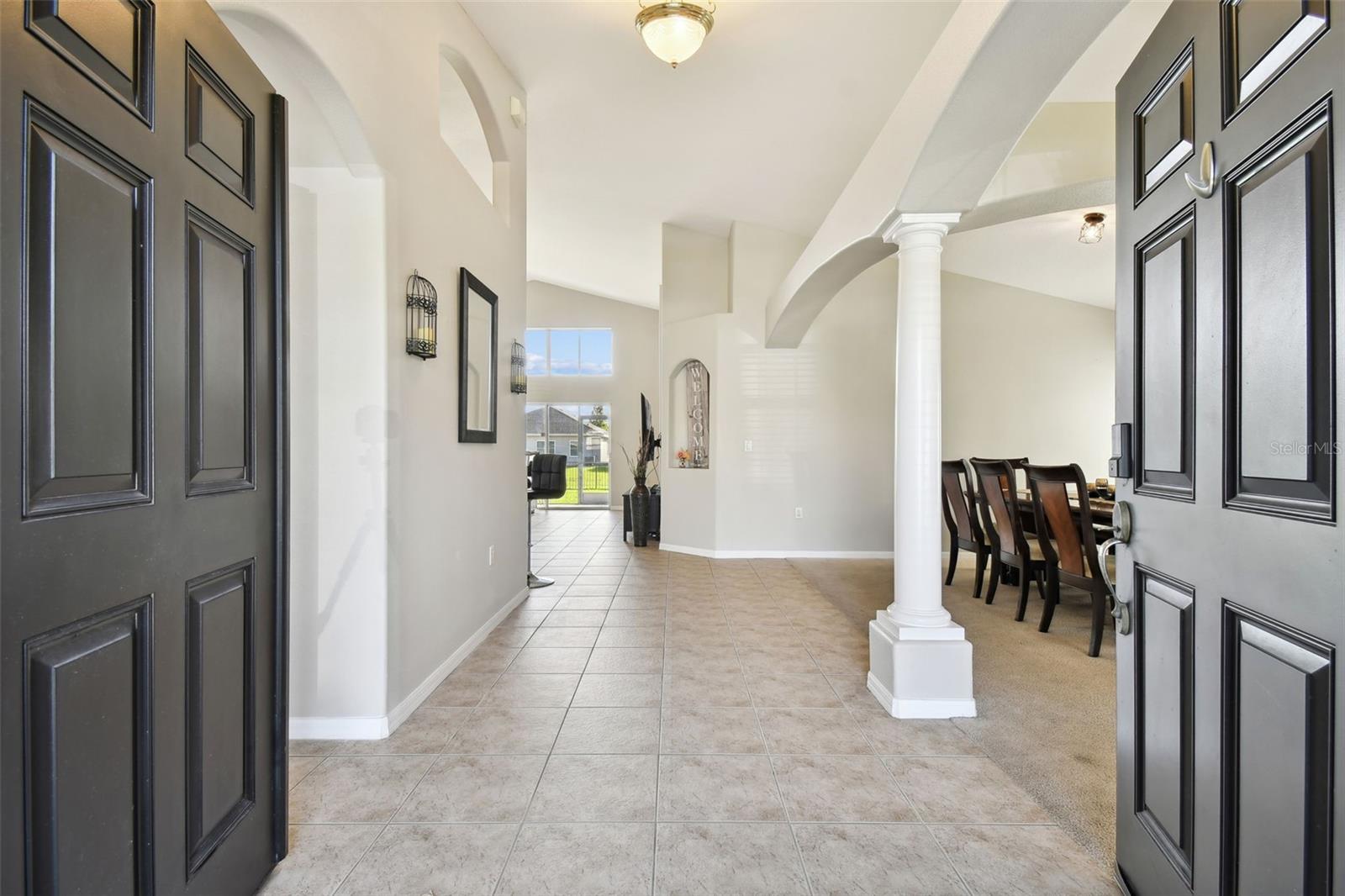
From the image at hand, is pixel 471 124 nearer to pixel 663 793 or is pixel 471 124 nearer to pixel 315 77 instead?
pixel 315 77

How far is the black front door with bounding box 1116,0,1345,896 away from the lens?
896 mm

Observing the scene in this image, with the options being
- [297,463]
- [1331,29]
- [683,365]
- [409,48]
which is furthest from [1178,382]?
[683,365]

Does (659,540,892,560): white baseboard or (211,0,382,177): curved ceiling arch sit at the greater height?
(211,0,382,177): curved ceiling arch

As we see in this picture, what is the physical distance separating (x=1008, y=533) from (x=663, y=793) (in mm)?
3120

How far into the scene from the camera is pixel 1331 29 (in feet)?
2.82

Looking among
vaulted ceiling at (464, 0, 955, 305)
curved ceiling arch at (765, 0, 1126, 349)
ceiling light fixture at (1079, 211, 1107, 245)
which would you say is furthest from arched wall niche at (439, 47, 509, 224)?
ceiling light fixture at (1079, 211, 1107, 245)

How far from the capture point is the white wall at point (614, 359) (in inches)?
457

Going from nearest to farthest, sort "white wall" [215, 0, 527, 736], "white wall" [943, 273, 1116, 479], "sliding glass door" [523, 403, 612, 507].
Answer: "white wall" [215, 0, 527, 736] → "white wall" [943, 273, 1116, 479] → "sliding glass door" [523, 403, 612, 507]

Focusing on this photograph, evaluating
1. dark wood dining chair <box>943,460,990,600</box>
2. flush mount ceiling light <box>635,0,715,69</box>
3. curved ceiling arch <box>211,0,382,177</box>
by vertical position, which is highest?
flush mount ceiling light <box>635,0,715,69</box>

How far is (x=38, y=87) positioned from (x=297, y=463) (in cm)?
167

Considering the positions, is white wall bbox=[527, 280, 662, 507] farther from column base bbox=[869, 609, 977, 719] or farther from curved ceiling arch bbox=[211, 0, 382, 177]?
curved ceiling arch bbox=[211, 0, 382, 177]

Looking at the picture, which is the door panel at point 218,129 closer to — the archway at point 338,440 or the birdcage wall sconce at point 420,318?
the archway at point 338,440

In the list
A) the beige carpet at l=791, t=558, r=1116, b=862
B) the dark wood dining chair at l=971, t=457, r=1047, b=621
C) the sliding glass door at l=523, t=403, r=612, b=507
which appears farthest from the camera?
the sliding glass door at l=523, t=403, r=612, b=507

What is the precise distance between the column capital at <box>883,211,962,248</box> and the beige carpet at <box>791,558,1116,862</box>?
6.53 feet
